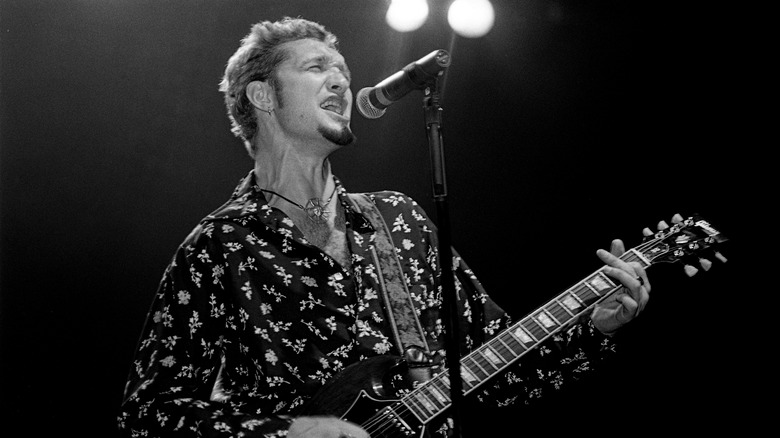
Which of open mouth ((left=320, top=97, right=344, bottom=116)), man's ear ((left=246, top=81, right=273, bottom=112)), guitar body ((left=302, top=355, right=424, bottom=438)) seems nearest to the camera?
guitar body ((left=302, top=355, right=424, bottom=438))

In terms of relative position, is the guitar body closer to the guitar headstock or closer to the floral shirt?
the floral shirt

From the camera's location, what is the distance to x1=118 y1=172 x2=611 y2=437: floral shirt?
2.23m

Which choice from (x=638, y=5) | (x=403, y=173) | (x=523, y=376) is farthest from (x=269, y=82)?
(x=638, y=5)

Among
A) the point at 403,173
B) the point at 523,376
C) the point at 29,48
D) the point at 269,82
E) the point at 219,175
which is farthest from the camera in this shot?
the point at 403,173

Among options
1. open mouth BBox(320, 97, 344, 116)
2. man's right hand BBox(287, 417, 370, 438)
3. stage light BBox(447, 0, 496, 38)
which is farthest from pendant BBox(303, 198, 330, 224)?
stage light BBox(447, 0, 496, 38)

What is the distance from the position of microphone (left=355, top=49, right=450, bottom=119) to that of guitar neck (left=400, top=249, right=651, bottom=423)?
32.7 inches

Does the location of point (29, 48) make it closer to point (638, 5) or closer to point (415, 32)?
point (415, 32)

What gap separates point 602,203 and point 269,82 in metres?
1.70

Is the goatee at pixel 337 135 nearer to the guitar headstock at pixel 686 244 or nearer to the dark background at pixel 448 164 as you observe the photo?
the dark background at pixel 448 164

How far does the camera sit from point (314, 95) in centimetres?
282

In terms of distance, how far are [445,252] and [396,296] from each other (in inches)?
31.8

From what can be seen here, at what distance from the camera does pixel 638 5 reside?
358 cm

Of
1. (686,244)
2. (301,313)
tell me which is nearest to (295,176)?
(301,313)

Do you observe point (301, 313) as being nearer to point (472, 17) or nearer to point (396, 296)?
point (396, 296)
